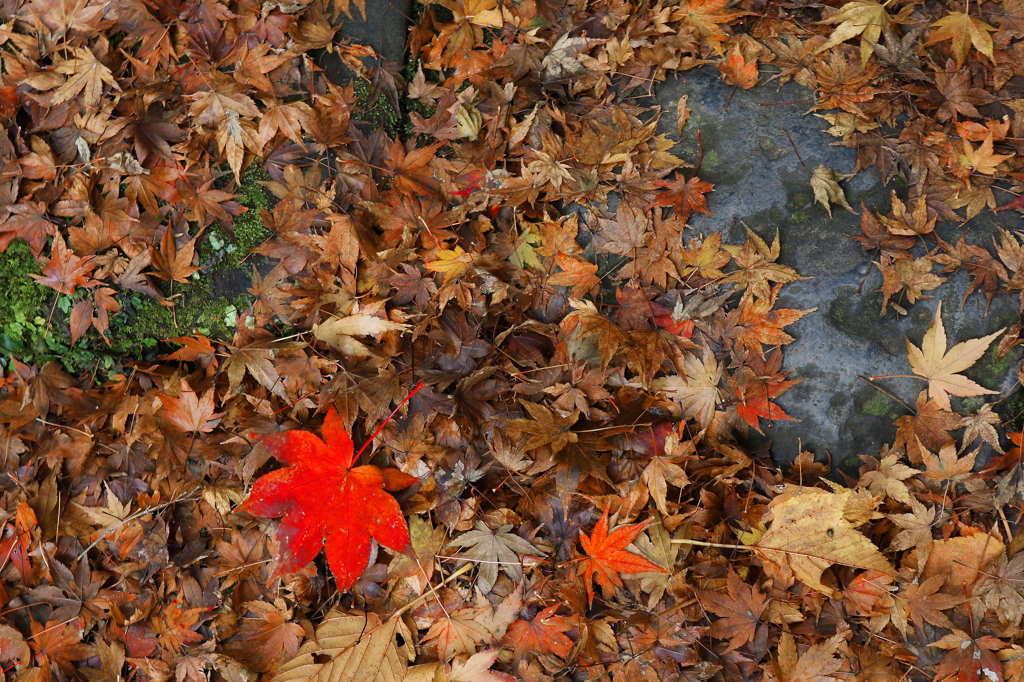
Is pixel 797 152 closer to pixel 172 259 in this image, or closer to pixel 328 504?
pixel 328 504

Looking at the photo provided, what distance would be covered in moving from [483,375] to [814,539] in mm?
1318

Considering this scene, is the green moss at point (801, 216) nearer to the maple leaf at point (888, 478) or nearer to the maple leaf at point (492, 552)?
the maple leaf at point (888, 478)

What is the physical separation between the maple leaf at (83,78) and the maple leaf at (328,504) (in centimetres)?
164

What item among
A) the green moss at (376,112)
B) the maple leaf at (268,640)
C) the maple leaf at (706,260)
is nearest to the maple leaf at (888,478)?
the maple leaf at (706,260)

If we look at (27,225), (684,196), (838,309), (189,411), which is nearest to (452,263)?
(684,196)

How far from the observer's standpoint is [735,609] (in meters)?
2.08

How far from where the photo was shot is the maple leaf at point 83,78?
2367 mm

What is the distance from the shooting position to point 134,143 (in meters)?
2.37

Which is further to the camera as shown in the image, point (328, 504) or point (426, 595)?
point (426, 595)

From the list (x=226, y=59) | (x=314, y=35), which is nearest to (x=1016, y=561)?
(x=314, y=35)

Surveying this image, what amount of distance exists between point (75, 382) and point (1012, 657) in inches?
147

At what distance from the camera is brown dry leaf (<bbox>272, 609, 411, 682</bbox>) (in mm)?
2146

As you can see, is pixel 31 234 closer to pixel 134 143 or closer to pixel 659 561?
pixel 134 143

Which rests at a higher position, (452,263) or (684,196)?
(684,196)
